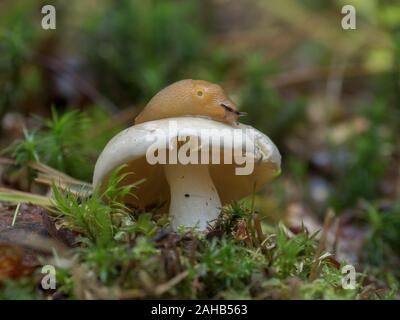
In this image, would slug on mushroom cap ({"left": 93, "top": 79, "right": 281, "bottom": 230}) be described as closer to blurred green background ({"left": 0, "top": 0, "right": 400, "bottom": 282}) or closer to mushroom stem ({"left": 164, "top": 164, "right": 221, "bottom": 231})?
mushroom stem ({"left": 164, "top": 164, "right": 221, "bottom": 231})

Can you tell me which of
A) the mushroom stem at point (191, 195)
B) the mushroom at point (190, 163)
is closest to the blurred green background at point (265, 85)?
the mushroom at point (190, 163)

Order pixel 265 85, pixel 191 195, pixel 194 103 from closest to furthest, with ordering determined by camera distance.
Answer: pixel 194 103
pixel 191 195
pixel 265 85

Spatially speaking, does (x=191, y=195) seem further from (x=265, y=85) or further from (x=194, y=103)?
(x=265, y=85)

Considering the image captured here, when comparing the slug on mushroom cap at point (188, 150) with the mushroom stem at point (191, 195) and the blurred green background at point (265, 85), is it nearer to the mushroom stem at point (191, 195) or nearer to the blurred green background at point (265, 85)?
the mushroom stem at point (191, 195)

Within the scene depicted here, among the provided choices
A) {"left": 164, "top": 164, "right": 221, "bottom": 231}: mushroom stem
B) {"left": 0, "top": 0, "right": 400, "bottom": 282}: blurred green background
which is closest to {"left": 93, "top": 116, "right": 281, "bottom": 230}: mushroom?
{"left": 164, "top": 164, "right": 221, "bottom": 231}: mushroom stem

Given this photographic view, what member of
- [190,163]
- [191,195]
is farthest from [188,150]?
[191,195]

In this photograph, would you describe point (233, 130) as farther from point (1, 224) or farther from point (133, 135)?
point (1, 224)
